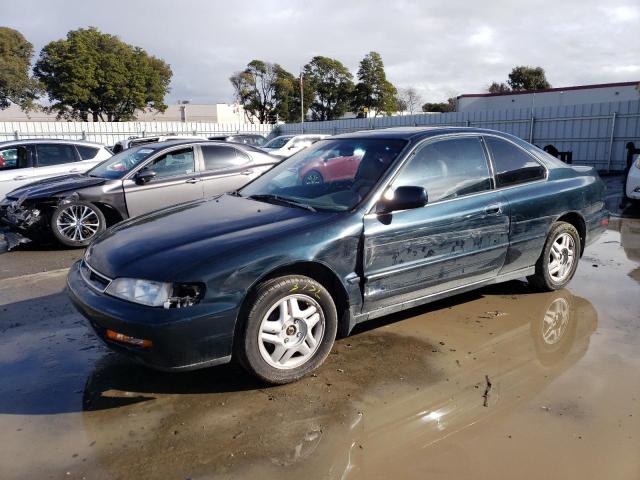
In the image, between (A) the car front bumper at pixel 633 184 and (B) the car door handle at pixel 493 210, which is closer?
(B) the car door handle at pixel 493 210

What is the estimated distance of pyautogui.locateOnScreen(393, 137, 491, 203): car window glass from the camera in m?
3.81

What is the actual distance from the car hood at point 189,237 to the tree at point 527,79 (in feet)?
200

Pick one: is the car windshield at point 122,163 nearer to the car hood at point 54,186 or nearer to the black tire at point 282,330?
the car hood at point 54,186

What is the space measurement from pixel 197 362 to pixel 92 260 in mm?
1097

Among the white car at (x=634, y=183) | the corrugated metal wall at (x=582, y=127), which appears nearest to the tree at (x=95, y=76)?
the corrugated metal wall at (x=582, y=127)

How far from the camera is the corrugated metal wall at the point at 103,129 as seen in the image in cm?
2292

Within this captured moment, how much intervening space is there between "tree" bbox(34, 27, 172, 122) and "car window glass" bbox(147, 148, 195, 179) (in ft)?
129

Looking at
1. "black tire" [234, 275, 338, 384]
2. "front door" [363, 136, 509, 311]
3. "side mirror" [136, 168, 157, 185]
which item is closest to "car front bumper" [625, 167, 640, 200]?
"front door" [363, 136, 509, 311]

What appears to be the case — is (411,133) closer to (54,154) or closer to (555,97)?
(54,154)

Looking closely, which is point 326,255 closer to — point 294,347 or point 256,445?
point 294,347

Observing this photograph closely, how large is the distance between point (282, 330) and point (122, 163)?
5757mm

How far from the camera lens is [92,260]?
3.36m

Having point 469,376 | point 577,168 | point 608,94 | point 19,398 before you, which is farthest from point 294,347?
point 608,94

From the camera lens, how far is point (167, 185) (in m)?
7.44
